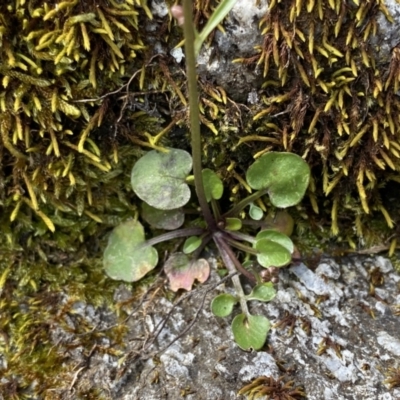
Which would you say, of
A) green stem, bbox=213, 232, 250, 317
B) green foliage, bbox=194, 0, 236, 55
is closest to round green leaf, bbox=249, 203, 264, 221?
green stem, bbox=213, 232, 250, 317

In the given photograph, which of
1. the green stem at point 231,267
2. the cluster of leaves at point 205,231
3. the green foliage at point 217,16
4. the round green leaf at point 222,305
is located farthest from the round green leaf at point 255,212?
the green foliage at point 217,16

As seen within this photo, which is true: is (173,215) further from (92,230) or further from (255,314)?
(255,314)

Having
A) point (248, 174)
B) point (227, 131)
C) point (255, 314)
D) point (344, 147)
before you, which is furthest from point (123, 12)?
point (255, 314)

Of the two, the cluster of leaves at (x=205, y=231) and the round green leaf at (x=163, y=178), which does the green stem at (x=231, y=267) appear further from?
the round green leaf at (x=163, y=178)

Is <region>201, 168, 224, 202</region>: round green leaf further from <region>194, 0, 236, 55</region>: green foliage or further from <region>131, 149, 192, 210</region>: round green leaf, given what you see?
<region>194, 0, 236, 55</region>: green foliage

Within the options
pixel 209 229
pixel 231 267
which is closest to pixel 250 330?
pixel 231 267

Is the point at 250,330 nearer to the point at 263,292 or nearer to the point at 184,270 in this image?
the point at 263,292
